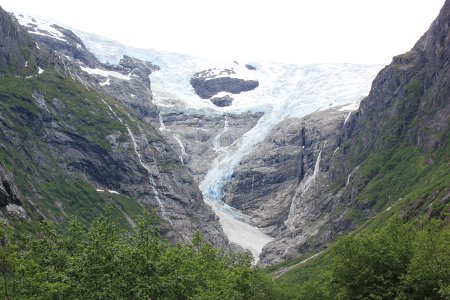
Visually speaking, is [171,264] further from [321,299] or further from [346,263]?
[321,299]

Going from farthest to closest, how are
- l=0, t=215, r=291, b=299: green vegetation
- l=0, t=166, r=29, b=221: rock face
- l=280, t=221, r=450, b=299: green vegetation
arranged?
l=0, t=166, r=29, b=221: rock face < l=280, t=221, r=450, b=299: green vegetation < l=0, t=215, r=291, b=299: green vegetation

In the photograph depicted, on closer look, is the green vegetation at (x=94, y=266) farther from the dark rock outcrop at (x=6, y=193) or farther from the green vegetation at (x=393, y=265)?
the dark rock outcrop at (x=6, y=193)

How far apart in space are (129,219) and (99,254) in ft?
500

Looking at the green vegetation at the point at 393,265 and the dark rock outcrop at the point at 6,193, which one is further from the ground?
the green vegetation at the point at 393,265

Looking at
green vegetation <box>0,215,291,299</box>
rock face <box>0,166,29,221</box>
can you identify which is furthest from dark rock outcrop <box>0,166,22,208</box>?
green vegetation <box>0,215,291,299</box>

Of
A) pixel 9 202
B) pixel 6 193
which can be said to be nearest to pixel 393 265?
pixel 6 193

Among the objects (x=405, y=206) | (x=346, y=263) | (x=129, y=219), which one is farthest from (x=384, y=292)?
(x=129, y=219)

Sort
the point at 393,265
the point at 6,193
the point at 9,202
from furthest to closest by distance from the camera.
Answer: the point at 9,202
the point at 6,193
the point at 393,265

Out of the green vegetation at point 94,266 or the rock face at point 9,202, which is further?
the rock face at point 9,202

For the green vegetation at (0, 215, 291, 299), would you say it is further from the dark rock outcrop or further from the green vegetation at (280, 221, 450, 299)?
the dark rock outcrop

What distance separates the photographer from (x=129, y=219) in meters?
186

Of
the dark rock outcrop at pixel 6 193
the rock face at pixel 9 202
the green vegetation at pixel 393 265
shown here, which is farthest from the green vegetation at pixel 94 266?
the dark rock outcrop at pixel 6 193

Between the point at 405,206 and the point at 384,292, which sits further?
the point at 405,206

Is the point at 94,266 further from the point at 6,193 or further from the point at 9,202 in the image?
the point at 9,202
